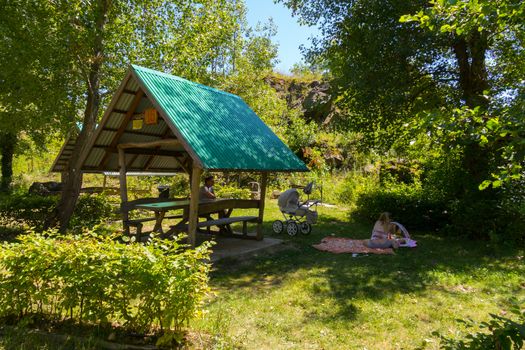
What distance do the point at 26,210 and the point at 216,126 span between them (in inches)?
249

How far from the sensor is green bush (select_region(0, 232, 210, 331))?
4426 mm

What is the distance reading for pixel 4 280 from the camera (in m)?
4.79

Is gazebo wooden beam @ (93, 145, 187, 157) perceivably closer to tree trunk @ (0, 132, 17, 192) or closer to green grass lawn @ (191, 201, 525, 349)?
green grass lawn @ (191, 201, 525, 349)

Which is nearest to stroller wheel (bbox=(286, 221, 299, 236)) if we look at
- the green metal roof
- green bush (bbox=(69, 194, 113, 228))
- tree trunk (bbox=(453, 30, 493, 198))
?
the green metal roof

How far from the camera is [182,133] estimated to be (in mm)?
7895

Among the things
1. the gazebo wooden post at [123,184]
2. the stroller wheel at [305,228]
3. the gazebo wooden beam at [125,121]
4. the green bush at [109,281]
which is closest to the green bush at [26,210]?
the gazebo wooden beam at [125,121]

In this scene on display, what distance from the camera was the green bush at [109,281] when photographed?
4426 millimetres

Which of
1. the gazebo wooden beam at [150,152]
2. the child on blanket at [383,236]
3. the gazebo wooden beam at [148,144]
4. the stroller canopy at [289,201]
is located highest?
the gazebo wooden beam at [148,144]

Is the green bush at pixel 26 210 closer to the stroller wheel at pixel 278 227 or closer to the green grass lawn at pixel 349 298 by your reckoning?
the green grass lawn at pixel 349 298

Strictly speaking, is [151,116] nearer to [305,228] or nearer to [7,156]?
[305,228]

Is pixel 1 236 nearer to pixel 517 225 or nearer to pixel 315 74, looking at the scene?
pixel 517 225

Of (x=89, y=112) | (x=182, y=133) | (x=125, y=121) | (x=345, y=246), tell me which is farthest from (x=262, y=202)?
(x=89, y=112)

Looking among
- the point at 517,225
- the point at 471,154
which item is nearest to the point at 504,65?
the point at 471,154

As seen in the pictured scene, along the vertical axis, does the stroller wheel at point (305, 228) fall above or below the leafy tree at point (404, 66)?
below
